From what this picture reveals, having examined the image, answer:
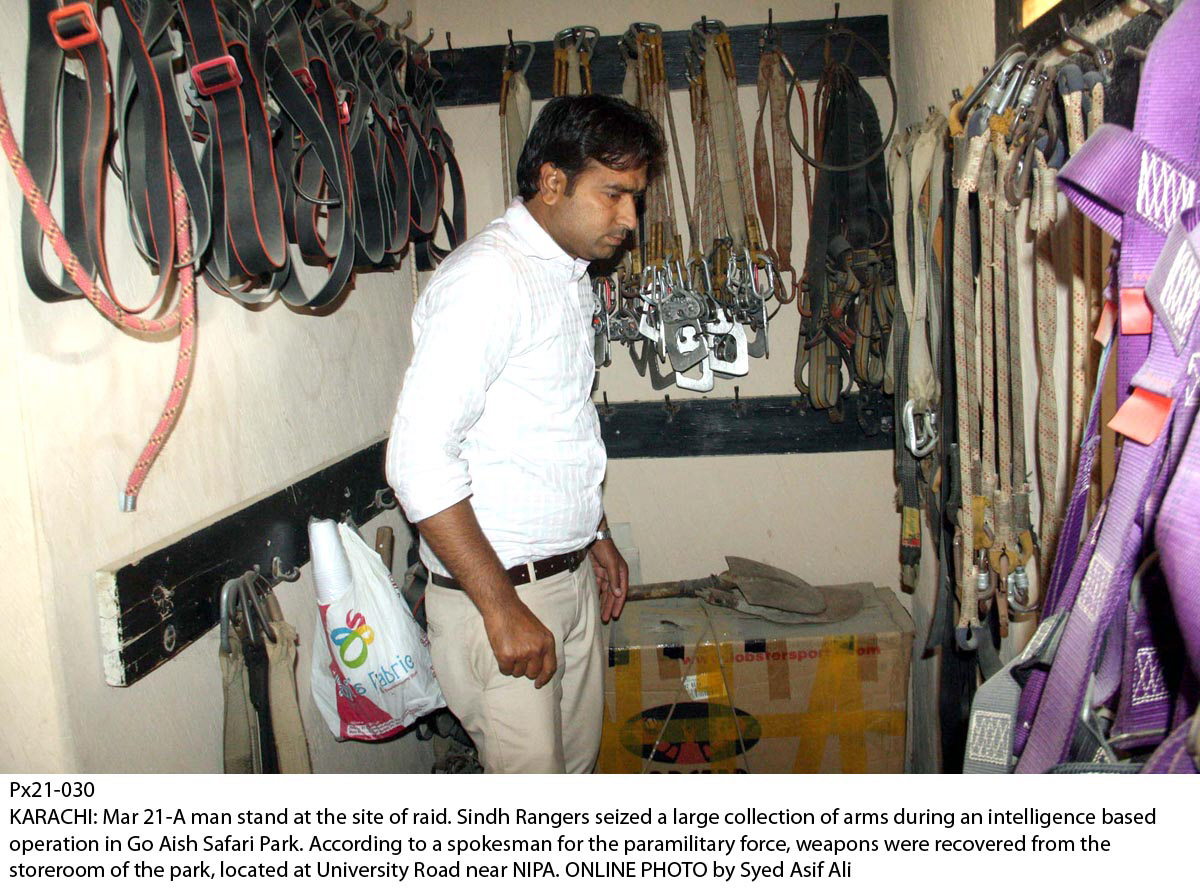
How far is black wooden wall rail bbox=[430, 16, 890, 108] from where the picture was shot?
10.2 feet

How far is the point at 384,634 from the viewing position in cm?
212

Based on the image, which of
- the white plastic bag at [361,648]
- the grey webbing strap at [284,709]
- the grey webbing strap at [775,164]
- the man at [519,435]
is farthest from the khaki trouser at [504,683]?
the grey webbing strap at [775,164]

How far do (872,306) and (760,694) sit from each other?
4.56ft

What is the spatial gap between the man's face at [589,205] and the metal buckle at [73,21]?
0.98m

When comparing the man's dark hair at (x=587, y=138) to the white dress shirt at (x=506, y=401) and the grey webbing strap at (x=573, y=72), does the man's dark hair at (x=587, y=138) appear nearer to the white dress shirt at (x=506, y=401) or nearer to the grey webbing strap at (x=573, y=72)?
the white dress shirt at (x=506, y=401)

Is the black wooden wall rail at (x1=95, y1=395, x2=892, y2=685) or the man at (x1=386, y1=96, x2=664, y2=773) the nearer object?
the black wooden wall rail at (x1=95, y1=395, x2=892, y2=685)

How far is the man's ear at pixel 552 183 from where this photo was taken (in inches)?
80.2

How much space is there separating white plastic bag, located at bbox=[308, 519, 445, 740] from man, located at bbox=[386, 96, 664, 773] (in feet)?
0.44

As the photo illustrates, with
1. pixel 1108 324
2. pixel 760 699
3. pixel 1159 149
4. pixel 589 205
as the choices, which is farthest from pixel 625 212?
pixel 760 699

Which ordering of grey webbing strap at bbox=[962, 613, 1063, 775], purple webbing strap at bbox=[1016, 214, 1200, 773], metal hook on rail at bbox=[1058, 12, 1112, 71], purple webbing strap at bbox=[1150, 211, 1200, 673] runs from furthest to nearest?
metal hook on rail at bbox=[1058, 12, 1112, 71], grey webbing strap at bbox=[962, 613, 1063, 775], purple webbing strap at bbox=[1016, 214, 1200, 773], purple webbing strap at bbox=[1150, 211, 1200, 673]

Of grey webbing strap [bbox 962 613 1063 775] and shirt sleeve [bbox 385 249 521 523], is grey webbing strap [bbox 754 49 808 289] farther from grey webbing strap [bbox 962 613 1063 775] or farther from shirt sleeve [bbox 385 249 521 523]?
grey webbing strap [bbox 962 613 1063 775]

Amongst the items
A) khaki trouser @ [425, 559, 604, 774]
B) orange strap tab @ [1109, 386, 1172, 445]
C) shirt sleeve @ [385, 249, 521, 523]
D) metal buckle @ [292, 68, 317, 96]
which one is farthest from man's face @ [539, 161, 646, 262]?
orange strap tab @ [1109, 386, 1172, 445]

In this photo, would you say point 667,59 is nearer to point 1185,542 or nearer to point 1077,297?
point 1077,297
